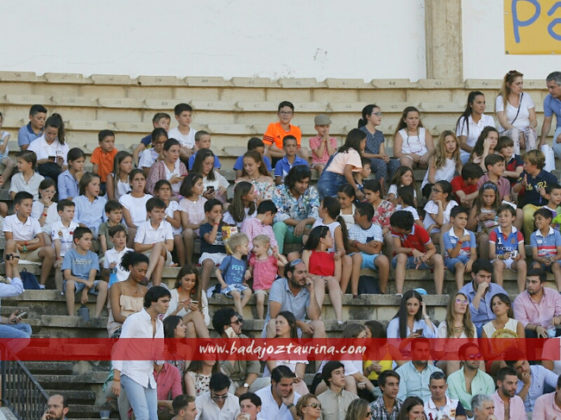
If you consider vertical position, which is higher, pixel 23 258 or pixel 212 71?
pixel 212 71

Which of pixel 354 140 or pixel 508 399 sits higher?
pixel 354 140

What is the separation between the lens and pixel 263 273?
16.1 meters

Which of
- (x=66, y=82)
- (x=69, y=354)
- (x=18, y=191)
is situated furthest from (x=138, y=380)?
(x=66, y=82)

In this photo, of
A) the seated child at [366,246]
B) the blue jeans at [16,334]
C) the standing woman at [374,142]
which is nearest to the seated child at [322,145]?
→ the standing woman at [374,142]

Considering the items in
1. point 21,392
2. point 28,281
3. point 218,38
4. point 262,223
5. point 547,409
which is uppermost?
point 218,38

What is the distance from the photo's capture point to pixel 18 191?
57.3ft

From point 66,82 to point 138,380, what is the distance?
6.92 metres

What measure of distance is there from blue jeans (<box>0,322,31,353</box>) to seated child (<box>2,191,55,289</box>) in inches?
78.0

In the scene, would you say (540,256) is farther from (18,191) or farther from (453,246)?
(18,191)

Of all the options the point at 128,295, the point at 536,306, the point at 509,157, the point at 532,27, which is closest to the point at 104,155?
the point at 128,295

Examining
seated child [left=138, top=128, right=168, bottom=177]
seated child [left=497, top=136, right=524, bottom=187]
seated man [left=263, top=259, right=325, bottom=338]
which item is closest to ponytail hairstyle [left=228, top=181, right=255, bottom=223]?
seated man [left=263, top=259, right=325, bottom=338]

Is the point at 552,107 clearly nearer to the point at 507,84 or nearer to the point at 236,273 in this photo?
the point at 507,84

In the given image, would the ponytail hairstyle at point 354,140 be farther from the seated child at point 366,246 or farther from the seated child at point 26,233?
the seated child at point 26,233

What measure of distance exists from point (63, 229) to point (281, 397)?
3.45 m
